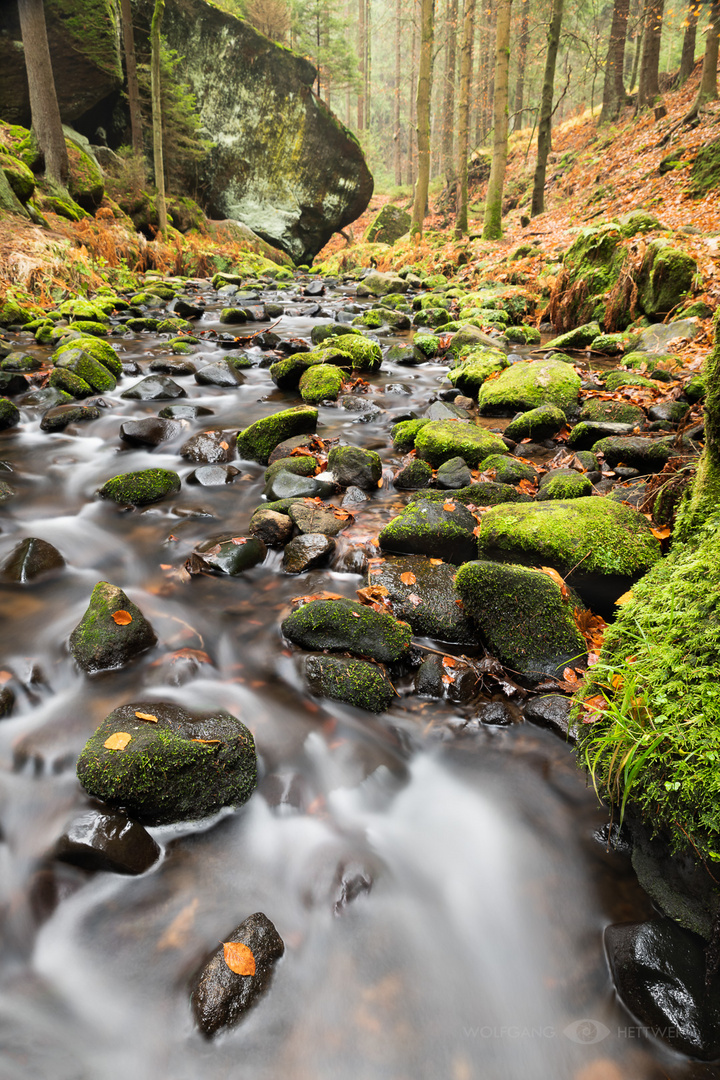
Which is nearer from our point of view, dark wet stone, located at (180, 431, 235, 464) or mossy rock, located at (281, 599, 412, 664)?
mossy rock, located at (281, 599, 412, 664)

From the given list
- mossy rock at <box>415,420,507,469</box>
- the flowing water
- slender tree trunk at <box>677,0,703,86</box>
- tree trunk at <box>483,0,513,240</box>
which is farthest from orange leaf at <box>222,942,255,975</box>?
slender tree trunk at <box>677,0,703,86</box>

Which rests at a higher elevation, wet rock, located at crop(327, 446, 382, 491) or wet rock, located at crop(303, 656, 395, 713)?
wet rock, located at crop(327, 446, 382, 491)

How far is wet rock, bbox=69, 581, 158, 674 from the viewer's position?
3.27 m

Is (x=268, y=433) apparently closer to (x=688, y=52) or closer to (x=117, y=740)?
(x=117, y=740)

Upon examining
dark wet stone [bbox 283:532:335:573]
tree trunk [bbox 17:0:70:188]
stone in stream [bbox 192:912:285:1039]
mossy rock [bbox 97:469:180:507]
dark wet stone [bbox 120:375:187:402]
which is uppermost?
tree trunk [bbox 17:0:70:188]

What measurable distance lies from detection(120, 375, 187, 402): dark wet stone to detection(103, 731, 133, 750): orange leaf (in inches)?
247

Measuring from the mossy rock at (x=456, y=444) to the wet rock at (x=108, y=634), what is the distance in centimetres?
320

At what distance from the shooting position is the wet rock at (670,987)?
5.45ft

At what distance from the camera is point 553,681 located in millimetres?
2975

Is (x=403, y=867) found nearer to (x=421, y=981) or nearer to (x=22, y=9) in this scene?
(x=421, y=981)

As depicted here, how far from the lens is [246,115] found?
85.9 feet

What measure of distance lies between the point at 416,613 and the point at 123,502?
10.6ft

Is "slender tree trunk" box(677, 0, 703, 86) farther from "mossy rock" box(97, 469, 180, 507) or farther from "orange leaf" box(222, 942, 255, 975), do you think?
"orange leaf" box(222, 942, 255, 975)

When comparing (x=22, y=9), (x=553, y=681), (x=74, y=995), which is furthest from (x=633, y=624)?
(x=22, y=9)
